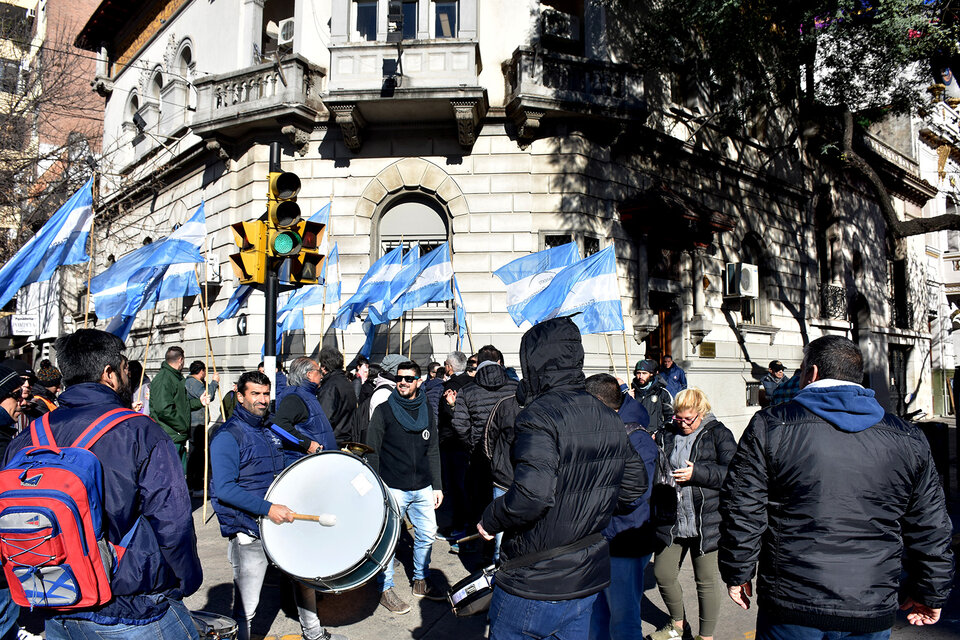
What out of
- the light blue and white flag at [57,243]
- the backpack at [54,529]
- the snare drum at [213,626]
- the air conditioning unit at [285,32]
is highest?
the air conditioning unit at [285,32]

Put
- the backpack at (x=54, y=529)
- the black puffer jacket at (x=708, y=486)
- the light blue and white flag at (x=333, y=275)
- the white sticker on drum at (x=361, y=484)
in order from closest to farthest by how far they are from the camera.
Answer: the backpack at (x=54, y=529) → the white sticker on drum at (x=361, y=484) → the black puffer jacket at (x=708, y=486) → the light blue and white flag at (x=333, y=275)

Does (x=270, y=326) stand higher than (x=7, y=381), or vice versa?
(x=270, y=326)

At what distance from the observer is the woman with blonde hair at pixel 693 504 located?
450 cm

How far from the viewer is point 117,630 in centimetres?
264

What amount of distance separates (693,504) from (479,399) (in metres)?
2.56

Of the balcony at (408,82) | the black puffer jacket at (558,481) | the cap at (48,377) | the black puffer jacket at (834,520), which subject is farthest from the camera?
the balcony at (408,82)

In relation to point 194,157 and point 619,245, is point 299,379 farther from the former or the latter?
point 194,157

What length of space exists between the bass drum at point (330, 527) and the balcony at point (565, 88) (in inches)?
385

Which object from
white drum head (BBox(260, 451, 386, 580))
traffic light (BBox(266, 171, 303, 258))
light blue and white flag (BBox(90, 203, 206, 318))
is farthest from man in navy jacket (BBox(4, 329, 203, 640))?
light blue and white flag (BBox(90, 203, 206, 318))

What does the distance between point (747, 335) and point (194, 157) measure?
13.8 metres

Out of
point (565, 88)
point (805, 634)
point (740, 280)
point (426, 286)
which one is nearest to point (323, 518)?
point (805, 634)

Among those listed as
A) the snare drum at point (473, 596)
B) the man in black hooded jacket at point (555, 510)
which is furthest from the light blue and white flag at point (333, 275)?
the man in black hooded jacket at point (555, 510)

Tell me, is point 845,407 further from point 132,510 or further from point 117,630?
point 117,630

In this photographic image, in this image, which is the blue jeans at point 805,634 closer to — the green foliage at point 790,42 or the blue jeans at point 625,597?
the blue jeans at point 625,597
